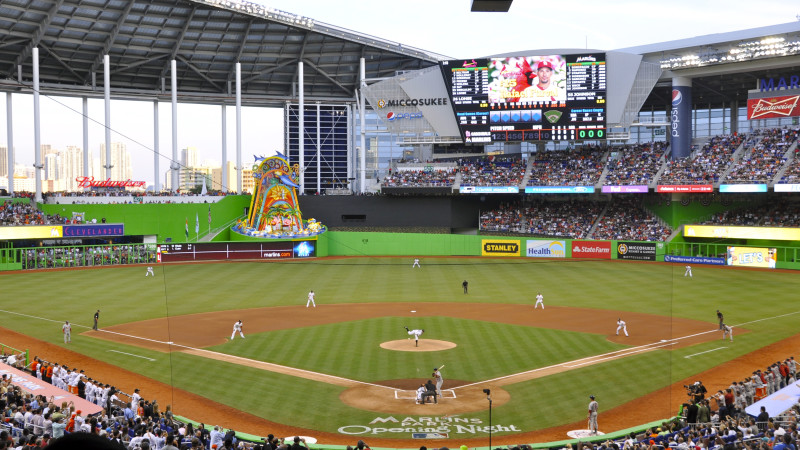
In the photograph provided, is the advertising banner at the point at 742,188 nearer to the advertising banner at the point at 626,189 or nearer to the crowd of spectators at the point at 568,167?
the advertising banner at the point at 626,189

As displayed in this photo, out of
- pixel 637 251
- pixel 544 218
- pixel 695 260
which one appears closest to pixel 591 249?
pixel 637 251

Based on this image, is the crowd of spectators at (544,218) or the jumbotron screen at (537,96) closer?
the jumbotron screen at (537,96)

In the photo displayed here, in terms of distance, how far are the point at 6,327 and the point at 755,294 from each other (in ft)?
149

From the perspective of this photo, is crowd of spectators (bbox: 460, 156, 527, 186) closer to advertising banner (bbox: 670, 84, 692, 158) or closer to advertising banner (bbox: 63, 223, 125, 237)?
advertising banner (bbox: 670, 84, 692, 158)

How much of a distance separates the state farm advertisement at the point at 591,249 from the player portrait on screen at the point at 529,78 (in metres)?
14.6

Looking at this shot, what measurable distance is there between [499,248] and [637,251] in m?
12.7

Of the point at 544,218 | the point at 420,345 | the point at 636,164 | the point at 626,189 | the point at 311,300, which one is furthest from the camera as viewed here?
the point at 544,218

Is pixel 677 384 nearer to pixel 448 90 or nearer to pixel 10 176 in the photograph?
pixel 448 90

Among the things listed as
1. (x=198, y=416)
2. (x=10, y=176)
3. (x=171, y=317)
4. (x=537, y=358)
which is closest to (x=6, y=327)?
(x=171, y=317)

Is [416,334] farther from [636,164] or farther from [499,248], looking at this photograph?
[636,164]

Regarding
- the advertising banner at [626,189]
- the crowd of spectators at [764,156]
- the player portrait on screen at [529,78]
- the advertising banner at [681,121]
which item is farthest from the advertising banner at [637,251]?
the player portrait on screen at [529,78]

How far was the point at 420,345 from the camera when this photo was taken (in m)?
33.5

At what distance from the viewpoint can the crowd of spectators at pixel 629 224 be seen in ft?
214

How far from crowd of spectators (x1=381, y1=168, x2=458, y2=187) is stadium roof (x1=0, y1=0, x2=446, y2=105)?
46.2 feet
